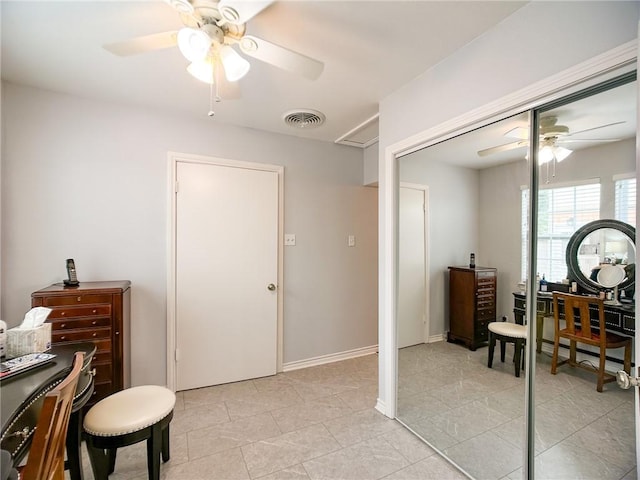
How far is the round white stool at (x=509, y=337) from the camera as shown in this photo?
1.55m

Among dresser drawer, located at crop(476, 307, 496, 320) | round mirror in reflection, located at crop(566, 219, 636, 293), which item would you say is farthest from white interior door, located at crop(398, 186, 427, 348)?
round mirror in reflection, located at crop(566, 219, 636, 293)

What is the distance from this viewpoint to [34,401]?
1.10 metres

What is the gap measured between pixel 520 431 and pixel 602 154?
137 cm

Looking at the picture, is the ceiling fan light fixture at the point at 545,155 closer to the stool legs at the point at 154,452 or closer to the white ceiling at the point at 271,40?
the white ceiling at the point at 271,40

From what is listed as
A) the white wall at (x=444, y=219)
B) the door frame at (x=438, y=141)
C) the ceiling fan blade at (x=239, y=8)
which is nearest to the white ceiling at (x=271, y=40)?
the ceiling fan blade at (x=239, y=8)

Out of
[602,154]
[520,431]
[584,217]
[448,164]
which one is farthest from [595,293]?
[448,164]

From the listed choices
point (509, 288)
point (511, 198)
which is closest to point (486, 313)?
point (509, 288)

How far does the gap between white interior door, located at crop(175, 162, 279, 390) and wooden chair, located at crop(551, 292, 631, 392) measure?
7.42ft

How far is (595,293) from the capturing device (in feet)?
4.35

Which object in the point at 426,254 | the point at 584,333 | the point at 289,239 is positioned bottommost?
the point at 584,333

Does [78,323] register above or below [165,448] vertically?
above

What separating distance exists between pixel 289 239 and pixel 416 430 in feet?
6.45

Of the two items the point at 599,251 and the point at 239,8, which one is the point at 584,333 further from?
the point at 239,8

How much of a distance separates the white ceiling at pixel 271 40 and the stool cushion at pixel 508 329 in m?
1.58
